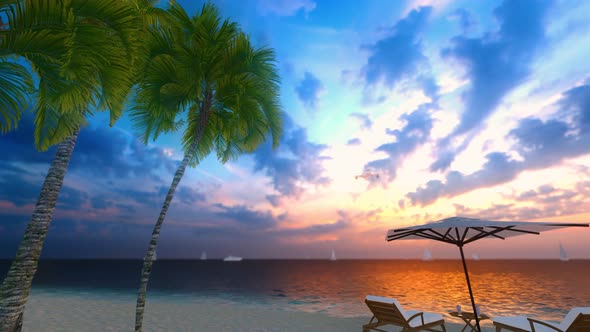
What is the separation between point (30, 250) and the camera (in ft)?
18.2

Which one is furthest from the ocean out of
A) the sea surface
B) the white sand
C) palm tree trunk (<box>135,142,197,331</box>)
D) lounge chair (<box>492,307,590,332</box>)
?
lounge chair (<box>492,307,590,332</box>)

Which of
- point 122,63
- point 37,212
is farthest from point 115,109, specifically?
point 37,212

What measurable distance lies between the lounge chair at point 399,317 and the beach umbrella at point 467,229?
3.48 ft

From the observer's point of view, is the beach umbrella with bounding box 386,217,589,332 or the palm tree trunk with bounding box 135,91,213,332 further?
the palm tree trunk with bounding box 135,91,213,332

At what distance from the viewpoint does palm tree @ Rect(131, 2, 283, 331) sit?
8.57 meters

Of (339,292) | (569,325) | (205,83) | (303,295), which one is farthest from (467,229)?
(339,292)

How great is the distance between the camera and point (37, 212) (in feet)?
19.0

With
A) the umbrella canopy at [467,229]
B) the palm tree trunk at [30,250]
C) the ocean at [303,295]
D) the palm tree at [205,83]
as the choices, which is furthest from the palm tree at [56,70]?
the umbrella canopy at [467,229]

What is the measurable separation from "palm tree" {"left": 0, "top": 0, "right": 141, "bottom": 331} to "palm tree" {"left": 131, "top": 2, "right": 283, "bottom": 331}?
253cm

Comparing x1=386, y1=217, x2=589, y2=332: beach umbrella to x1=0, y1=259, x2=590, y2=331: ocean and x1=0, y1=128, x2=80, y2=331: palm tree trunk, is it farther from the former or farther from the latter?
x1=0, y1=259, x2=590, y2=331: ocean

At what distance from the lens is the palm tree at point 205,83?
8570mm

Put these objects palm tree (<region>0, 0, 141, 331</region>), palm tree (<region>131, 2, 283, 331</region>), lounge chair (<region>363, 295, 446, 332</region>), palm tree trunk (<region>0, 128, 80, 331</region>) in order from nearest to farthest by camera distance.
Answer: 1. palm tree (<region>0, 0, 141, 331</region>)
2. palm tree trunk (<region>0, 128, 80, 331</region>)
3. lounge chair (<region>363, 295, 446, 332</region>)
4. palm tree (<region>131, 2, 283, 331</region>)

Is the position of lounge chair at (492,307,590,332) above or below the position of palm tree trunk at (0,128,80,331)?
below

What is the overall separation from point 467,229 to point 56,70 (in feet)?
26.1
